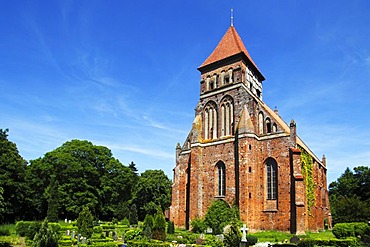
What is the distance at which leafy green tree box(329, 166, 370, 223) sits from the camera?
126 feet

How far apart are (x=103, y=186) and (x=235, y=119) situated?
1075 inches

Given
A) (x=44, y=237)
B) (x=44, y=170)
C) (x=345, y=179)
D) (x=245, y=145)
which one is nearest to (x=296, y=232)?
(x=245, y=145)

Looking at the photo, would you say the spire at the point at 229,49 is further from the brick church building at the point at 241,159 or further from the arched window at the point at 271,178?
the arched window at the point at 271,178

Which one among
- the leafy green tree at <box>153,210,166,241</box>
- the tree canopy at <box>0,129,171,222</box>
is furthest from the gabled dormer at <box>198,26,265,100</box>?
the tree canopy at <box>0,129,171,222</box>

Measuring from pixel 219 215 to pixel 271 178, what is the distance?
637 cm

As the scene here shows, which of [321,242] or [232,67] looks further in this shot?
[232,67]

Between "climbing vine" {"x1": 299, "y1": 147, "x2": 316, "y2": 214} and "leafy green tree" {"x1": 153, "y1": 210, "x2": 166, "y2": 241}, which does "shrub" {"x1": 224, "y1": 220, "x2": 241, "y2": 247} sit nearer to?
"leafy green tree" {"x1": 153, "y1": 210, "x2": 166, "y2": 241}

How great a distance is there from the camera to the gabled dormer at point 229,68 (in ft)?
119

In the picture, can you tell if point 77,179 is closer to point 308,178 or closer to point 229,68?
point 229,68

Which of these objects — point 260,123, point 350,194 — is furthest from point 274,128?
point 350,194

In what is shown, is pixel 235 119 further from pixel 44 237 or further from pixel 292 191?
pixel 44 237

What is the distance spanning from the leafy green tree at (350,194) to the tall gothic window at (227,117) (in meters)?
18.1

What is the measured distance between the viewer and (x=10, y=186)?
3772 centimetres

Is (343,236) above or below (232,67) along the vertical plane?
below
